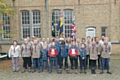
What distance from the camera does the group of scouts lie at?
11.0 metres

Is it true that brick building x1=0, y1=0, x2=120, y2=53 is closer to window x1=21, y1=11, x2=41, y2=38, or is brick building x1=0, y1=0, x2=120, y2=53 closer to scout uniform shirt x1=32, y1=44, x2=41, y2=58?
window x1=21, y1=11, x2=41, y2=38

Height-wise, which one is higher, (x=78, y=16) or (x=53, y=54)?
(x=78, y=16)

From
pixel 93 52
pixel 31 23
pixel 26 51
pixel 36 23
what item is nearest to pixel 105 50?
pixel 93 52

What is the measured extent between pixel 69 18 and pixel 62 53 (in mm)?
9899

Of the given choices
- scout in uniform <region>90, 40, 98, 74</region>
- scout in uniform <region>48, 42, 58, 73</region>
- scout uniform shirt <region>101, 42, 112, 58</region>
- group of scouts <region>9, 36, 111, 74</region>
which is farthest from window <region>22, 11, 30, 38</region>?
scout uniform shirt <region>101, 42, 112, 58</region>

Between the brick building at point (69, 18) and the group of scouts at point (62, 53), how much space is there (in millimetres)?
8296

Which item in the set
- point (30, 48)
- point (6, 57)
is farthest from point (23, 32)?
point (30, 48)

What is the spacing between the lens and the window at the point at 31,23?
21.1 metres

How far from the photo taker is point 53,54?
1111 centimetres

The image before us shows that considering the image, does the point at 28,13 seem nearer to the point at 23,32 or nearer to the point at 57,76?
the point at 23,32

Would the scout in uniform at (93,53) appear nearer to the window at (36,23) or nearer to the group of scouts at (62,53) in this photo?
the group of scouts at (62,53)

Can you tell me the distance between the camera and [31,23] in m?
21.2

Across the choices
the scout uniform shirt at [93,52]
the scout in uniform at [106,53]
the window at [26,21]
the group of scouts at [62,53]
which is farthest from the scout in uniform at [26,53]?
the window at [26,21]

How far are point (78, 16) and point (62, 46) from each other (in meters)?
9.34
